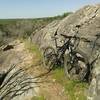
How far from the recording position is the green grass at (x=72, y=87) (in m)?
17.0

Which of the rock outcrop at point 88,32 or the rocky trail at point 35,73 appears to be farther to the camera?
the rocky trail at point 35,73

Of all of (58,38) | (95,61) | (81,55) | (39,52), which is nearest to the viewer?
(95,61)

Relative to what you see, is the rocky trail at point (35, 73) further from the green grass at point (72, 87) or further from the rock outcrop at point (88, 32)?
the rock outcrop at point (88, 32)

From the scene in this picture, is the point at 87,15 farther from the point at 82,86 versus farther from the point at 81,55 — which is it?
the point at 82,86

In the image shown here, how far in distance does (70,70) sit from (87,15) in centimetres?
482

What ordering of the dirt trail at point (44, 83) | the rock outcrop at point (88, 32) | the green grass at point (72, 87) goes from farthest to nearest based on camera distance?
1. the dirt trail at point (44, 83)
2. the green grass at point (72, 87)
3. the rock outcrop at point (88, 32)

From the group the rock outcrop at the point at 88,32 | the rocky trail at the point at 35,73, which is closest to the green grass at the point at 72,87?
the rocky trail at the point at 35,73

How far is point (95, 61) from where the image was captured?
57.1ft

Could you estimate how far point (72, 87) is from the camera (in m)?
17.8

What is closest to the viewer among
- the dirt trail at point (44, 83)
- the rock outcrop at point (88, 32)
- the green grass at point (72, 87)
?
the rock outcrop at point (88, 32)

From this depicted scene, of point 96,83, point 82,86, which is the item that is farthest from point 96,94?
point 82,86

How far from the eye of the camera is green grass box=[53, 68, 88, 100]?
17003 mm

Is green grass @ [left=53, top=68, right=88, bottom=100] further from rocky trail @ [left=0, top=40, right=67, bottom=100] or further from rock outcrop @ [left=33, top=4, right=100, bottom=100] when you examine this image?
rock outcrop @ [left=33, top=4, right=100, bottom=100]

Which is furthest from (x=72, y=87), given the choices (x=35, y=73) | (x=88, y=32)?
(x=35, y=73)
